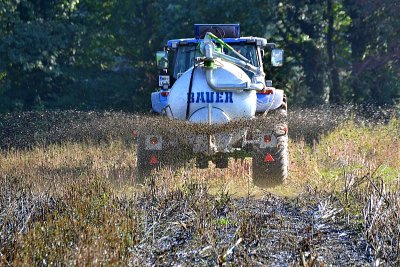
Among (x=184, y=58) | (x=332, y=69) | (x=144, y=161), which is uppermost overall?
(x=184, y=58)

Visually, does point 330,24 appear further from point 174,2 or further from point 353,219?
point 353,219

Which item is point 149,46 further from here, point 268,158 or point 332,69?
point 268,158

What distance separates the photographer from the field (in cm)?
687

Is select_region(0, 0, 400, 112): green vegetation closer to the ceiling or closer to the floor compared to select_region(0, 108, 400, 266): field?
closer to the ceiling

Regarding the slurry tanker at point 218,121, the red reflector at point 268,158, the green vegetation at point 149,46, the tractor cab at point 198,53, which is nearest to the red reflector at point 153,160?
the slurry tanker at point 218,121

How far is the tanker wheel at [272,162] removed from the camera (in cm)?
1177

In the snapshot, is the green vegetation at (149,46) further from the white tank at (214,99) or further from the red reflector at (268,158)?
the white tank at (214,99)

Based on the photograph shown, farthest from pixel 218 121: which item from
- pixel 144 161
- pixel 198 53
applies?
pixel 198 53

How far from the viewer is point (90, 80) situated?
1013 inches

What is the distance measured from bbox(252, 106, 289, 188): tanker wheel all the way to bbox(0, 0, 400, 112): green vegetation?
10894mm

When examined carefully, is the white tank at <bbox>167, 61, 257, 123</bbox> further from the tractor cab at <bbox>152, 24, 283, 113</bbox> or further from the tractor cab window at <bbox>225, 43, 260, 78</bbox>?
the tractor cab window at <bbox>225, 43, 260, 78</bbox>

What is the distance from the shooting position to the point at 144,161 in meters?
12.0

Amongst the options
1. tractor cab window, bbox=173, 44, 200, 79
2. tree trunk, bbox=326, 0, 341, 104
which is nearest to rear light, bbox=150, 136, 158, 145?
tractor cab window, bbox=173, 44, 200, 79

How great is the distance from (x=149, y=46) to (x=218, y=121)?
14559 millimetres
